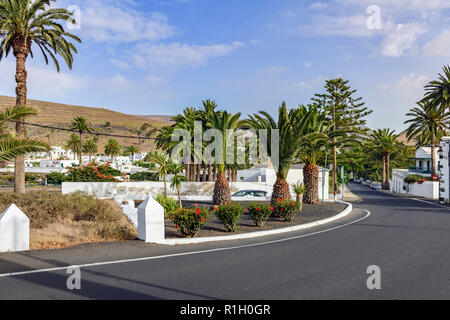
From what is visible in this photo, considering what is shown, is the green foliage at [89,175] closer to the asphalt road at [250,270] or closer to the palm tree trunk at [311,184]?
the palm tree trunk at [311,184]

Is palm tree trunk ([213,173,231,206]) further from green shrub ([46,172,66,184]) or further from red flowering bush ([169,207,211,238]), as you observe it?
green shrub ([46,172,66,184])

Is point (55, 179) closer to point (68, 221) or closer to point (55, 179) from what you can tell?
point (55, 179)

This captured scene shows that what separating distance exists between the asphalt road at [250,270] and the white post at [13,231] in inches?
25.1

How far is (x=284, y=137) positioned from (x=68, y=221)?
1357 cm

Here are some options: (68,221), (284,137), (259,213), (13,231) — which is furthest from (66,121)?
(13,231)

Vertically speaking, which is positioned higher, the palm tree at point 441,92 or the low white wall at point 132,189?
the palm tree at point 441,92

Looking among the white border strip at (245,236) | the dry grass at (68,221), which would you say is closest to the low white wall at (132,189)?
the dry grass at (68,221)

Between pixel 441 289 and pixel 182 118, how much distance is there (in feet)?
133

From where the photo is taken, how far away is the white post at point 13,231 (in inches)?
442

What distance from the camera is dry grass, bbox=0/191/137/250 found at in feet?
44.2

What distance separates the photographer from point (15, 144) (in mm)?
14859

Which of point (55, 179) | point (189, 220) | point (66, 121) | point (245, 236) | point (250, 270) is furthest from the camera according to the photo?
point (66, 121)
